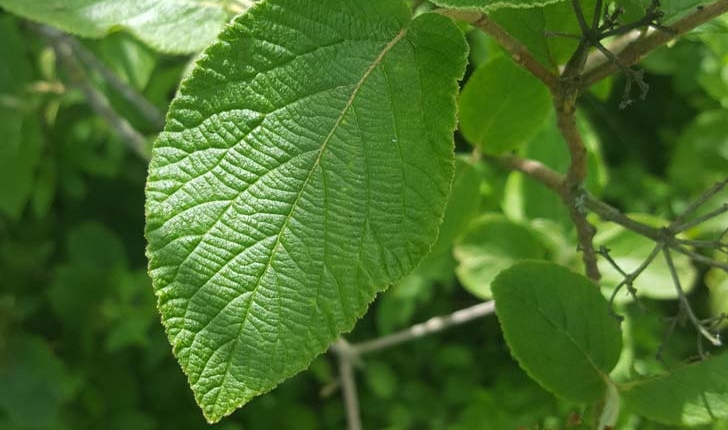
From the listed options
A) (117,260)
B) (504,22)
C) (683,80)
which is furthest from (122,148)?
(504,22)

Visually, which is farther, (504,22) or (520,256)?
(520,256)

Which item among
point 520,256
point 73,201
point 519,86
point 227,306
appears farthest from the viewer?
point 73,201

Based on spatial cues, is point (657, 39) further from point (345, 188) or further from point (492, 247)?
point (492, 247)

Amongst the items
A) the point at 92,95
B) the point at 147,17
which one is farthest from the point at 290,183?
the point at 92,95

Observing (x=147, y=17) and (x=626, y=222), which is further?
(x=147, y=17)

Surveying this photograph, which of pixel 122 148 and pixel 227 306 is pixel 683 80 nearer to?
pixel 122 148

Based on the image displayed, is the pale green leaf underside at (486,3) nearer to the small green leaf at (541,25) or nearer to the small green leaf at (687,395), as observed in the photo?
the small green leaf at (541,25)

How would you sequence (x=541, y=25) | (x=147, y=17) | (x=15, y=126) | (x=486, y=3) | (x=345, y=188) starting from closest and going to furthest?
(x=486, y=3) → (x=345, y=188) → (x=541, y=25) → (x=147, y=17) → (x=15, y=126)

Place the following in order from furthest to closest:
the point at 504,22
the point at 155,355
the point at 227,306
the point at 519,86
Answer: the point at 155,355 < the point at 519,86 < the point at 504,22 < the point at 227,306
